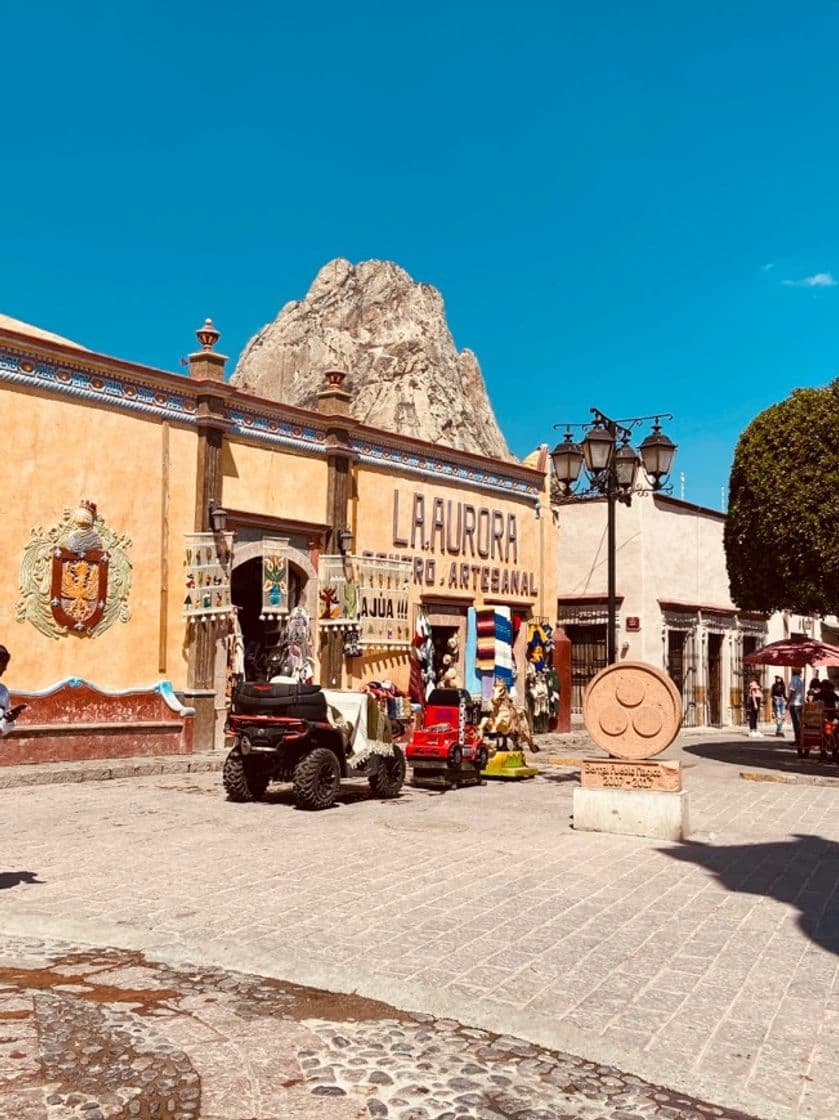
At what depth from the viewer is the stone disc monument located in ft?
31.3

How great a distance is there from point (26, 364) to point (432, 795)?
856cm

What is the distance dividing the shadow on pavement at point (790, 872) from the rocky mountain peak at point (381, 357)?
3223 inches

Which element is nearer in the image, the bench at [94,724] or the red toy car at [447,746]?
the red toy car at [447,746]

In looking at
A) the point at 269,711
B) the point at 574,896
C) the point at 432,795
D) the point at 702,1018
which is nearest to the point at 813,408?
the point at 432,795

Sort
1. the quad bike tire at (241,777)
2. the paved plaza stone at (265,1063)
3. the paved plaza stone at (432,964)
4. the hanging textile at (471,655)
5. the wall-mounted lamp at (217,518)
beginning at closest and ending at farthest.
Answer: the paved plaza stone at (265,1063) < the paved plaza stone at (432,964) < the quad bike tire at (241,777) < the wall-mounted lamp at (217,518) < the hanging textile at (471,655)

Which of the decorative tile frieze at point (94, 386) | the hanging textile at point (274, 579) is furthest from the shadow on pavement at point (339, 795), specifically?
the decorative tile frieze at point (94, 386)

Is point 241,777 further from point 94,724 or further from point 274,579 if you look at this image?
point 274,579

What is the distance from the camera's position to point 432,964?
5.27m

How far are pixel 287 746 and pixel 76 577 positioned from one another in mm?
5414

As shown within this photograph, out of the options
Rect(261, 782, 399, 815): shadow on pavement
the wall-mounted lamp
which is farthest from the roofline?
Rect(261, 782, 399, 815): shadow on pavement

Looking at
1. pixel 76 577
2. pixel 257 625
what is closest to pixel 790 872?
pixel 76 577

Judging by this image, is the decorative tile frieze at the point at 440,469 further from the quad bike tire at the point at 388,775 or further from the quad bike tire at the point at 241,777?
the quad bike tire at the point at 241,777

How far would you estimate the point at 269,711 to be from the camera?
11.4m

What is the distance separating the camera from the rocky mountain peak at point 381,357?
308 feet
